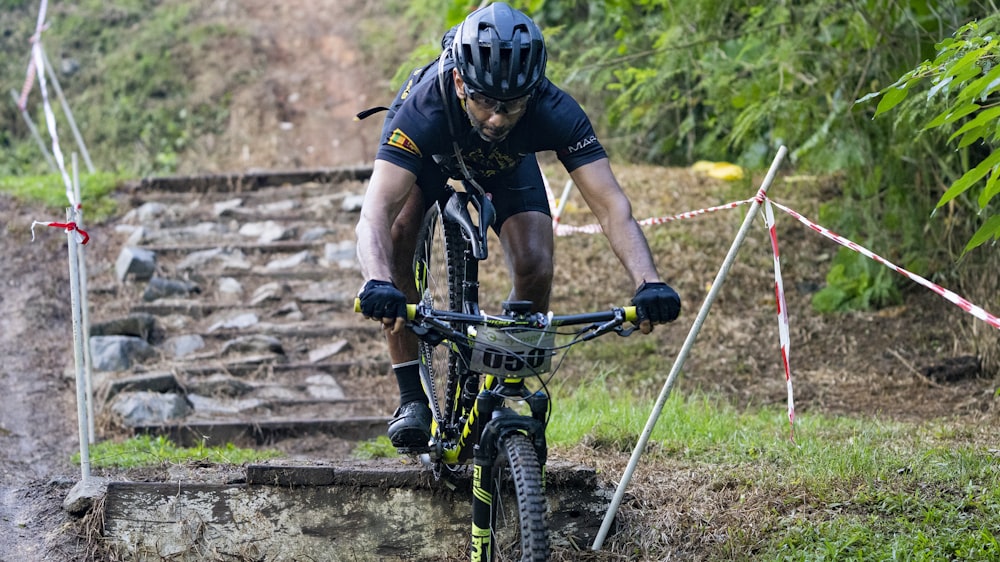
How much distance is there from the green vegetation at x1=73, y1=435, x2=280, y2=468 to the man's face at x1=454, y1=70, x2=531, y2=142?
2.73 meters

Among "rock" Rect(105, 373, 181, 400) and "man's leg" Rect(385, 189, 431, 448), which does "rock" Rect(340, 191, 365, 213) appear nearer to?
"rock" Rect(105, 373, 181, 400)

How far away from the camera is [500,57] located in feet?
13.1

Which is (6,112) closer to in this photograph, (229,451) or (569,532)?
(229,451)

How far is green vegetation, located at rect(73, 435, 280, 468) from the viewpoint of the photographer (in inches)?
244

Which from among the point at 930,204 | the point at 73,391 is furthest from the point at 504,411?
the point at 930,204

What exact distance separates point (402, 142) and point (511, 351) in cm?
103

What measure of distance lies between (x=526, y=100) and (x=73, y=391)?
558cm

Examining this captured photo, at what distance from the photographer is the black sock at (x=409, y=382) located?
16.1 feet

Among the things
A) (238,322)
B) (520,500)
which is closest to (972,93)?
(520,500)

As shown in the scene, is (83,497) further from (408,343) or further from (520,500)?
(520,500)

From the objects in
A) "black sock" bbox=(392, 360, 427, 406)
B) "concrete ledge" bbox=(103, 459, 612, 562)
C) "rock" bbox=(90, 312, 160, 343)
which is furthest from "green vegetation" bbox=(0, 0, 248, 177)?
"black sock" bbox=(392, 360, 427, 406)

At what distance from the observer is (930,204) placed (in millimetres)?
9227

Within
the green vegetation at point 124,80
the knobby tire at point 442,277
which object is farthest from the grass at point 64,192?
the knobby tire at point 442,277

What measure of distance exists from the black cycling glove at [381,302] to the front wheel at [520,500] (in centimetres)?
66
